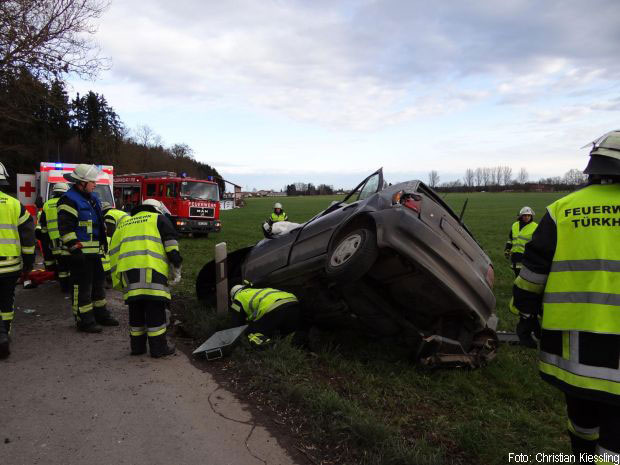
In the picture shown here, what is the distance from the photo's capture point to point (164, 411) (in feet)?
10.5

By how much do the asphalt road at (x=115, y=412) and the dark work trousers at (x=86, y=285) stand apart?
0.45 metres

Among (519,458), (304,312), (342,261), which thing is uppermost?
(342,261)

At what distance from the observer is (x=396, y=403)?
333 centimetres

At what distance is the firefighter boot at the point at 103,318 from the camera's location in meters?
5.45

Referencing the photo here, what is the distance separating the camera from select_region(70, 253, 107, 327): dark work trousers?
5.12 metres

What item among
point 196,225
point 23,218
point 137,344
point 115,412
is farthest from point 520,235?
point 196,225

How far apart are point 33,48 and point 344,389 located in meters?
13.2

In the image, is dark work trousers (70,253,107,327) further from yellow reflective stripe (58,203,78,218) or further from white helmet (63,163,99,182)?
white helmet (63,163,99,182)

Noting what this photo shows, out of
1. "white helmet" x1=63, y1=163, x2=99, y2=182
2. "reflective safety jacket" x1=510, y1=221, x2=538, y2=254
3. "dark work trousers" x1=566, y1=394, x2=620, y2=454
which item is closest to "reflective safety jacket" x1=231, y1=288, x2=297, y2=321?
"white helmet" x1=63, y1=163, x2=99, y2=182

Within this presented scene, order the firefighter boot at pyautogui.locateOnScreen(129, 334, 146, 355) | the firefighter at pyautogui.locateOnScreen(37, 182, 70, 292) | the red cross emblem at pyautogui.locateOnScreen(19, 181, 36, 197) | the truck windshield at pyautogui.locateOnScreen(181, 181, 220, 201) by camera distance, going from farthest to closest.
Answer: the truck windshield at pyautogui.locateOnScreen(181, 181, 220, 201) → the red cross emblem at pyautogui.locateOnScreen(19, 181, 36, 197) → the firefighter at pyautogui.locateOnScreen(37, 182, 70, 292) → the firefighter boot at pyautogui.locateOnScreen(129, 334, 146, 355)

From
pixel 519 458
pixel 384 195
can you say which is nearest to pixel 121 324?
pixel 384 195

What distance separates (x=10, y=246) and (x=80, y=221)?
2.81 feet

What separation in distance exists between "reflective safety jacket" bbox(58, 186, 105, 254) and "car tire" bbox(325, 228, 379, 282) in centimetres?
313

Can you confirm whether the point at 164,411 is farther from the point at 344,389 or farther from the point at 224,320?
the point at 224,320
